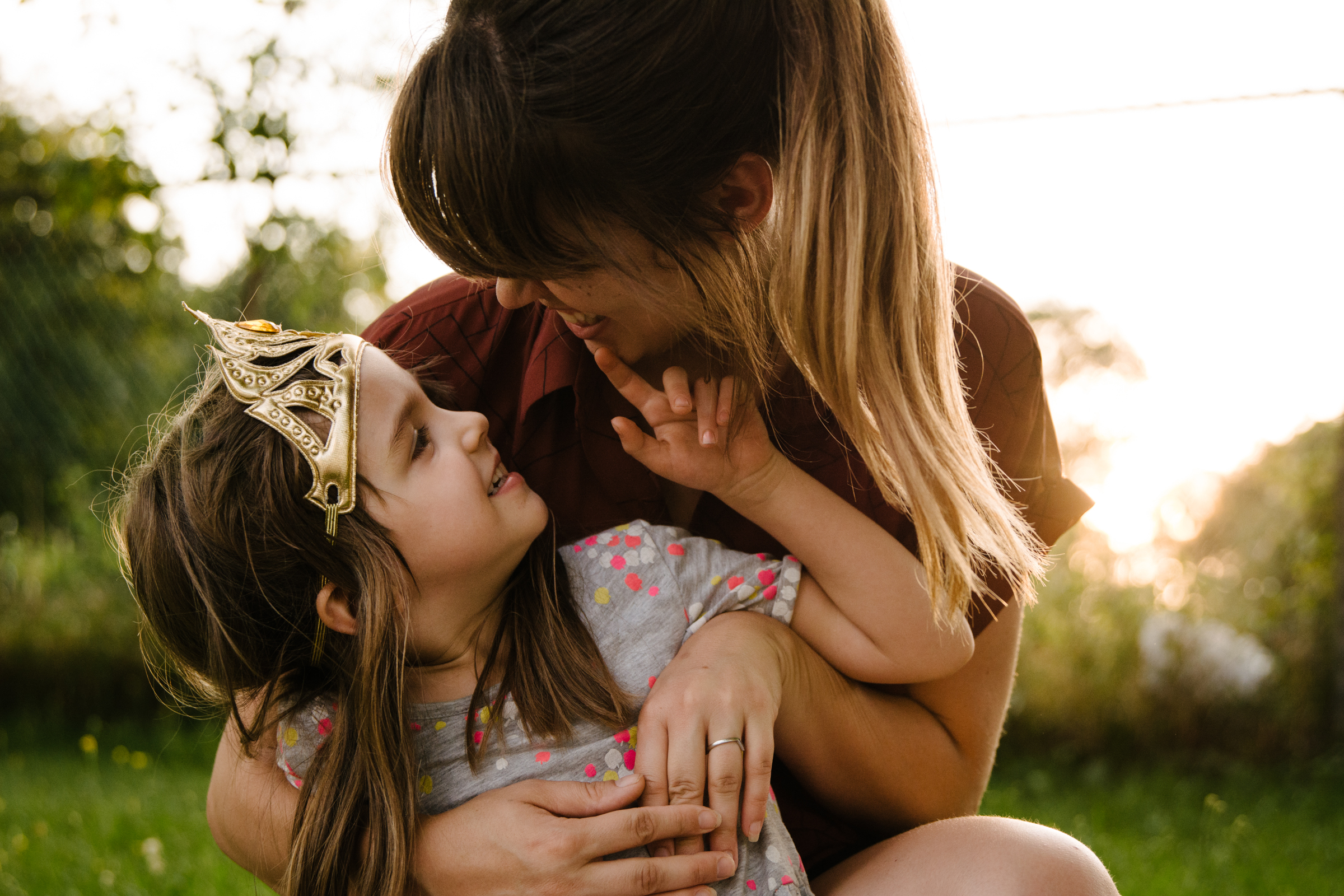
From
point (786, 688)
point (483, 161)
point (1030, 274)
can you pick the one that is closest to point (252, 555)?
point (483, 161)

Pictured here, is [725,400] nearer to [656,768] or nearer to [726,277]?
[726,277]

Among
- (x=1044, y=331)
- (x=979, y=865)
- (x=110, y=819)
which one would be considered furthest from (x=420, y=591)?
(x=1044, y=331)

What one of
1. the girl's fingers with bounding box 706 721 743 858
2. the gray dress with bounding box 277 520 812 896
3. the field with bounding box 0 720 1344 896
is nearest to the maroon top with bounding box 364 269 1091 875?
the gray dress with bounding box 277 520 812 896

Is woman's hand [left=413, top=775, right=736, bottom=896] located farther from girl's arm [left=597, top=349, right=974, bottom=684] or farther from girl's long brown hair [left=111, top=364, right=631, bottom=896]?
girl's arm [left=597, top=349, right=974, bottom=684]

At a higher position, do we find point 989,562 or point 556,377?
point 556,377

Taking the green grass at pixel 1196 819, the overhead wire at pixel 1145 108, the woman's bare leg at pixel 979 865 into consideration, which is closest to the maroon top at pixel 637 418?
the woman's bare leg at pixel 979 865

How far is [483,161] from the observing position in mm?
1252

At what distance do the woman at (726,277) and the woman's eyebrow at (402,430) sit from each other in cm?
26

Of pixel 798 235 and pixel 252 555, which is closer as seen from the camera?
pixel 798 235

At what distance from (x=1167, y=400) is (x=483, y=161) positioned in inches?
127

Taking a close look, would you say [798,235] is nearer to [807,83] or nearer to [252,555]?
[807,83]

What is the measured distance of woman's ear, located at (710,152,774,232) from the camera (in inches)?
55.1

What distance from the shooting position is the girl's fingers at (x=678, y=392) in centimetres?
144

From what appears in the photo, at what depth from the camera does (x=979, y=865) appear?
4.32 ft
